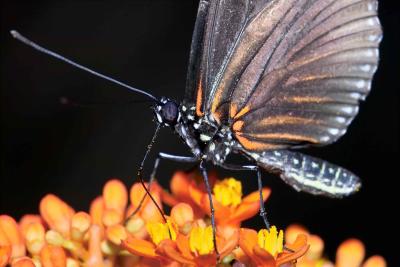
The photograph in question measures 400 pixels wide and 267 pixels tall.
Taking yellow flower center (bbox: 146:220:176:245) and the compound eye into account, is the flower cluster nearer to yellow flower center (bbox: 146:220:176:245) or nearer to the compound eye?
yellow flower center (bbox: 146:220:176:245)

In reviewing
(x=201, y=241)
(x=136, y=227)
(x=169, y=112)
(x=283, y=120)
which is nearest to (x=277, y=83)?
(x=283, y=120)

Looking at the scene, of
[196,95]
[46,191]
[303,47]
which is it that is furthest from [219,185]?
[46,191]

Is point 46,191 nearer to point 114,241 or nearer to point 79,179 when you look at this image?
point 79,179

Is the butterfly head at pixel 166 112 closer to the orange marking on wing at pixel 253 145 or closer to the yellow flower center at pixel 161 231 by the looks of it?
the orange marking on wing at pixel 253 145

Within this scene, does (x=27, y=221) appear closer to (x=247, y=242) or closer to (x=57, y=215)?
(x=57, y=215)

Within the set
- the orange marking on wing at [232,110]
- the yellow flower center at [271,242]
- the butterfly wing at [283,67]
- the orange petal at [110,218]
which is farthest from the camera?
the orange marking on wing at [232,110]

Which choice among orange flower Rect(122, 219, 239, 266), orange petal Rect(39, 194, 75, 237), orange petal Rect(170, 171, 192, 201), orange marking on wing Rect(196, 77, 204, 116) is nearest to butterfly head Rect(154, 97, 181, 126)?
orange marking on wing Rect(196, 77, 204, 116)

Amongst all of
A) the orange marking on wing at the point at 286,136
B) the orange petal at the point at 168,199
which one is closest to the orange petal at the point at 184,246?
the orange petal at the point at 168,199
